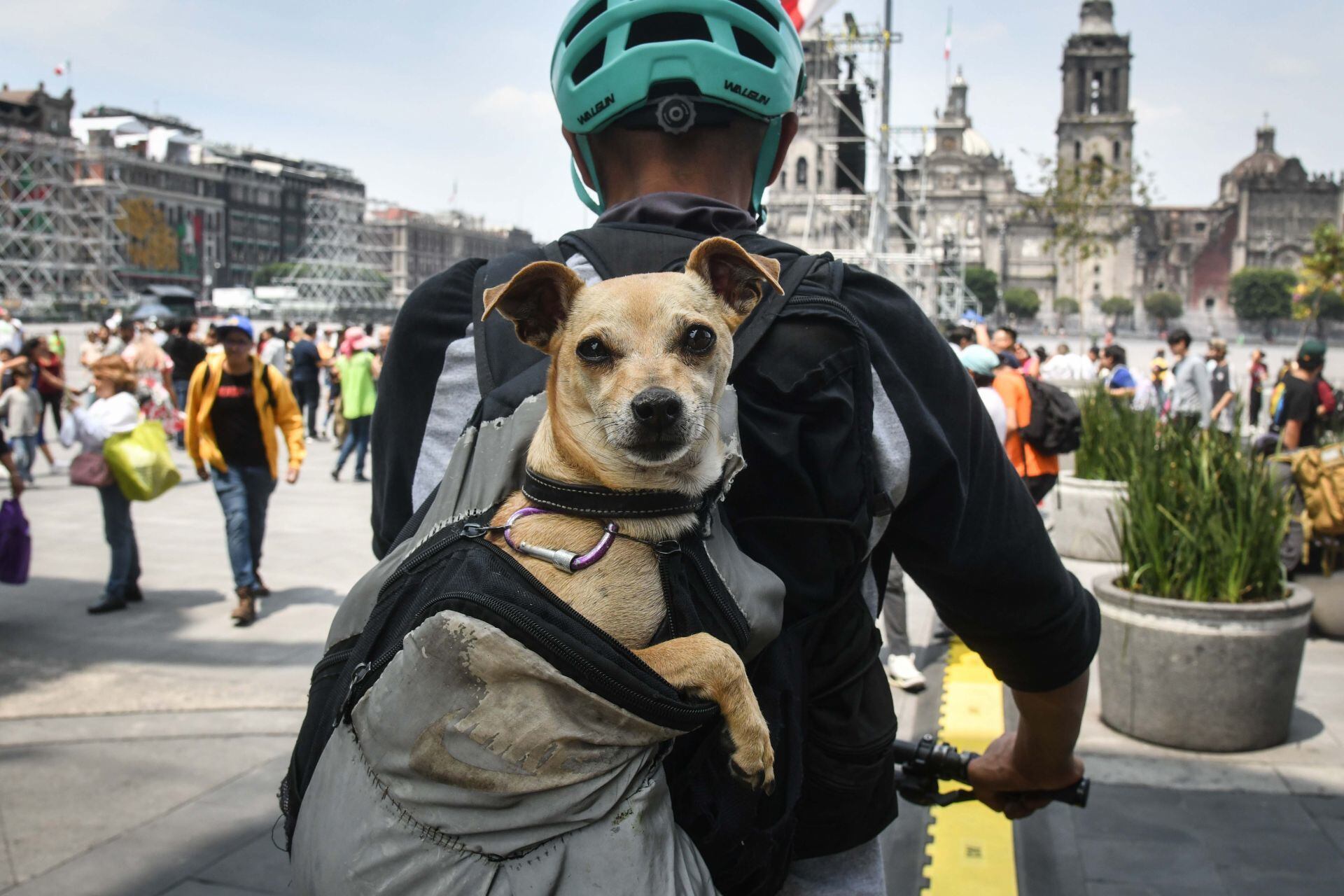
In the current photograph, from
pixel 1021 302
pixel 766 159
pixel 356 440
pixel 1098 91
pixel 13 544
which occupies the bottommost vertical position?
pixel 13 544

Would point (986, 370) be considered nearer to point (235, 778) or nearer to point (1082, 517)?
point (1082, 517)

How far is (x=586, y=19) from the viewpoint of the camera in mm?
2014

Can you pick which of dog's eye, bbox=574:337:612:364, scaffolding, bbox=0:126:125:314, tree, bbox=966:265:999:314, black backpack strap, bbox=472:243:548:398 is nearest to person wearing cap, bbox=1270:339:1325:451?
black backpack strap, bbox=472:243:548:398

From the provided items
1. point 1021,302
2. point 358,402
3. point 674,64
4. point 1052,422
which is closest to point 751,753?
point 674,64

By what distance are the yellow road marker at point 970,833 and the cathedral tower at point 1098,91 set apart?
425ft

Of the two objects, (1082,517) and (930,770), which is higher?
(930,770)

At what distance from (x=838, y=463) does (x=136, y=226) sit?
122m

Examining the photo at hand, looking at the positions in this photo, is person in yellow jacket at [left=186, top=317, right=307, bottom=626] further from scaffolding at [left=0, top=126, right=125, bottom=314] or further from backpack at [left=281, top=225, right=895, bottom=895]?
scaffolding at [left=0, top=126, right=125, bottom=314]

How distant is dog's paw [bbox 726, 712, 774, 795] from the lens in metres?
1.35

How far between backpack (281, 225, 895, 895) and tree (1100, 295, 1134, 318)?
126343 mm

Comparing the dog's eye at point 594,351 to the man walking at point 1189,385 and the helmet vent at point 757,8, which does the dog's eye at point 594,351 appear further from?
the man walking at point 1189,385

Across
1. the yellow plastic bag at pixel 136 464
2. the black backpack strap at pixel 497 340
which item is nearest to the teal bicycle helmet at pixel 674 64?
the black backpack strap at pixel 497 340

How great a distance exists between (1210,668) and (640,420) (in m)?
5.37

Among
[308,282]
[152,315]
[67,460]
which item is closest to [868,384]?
[67,460]
